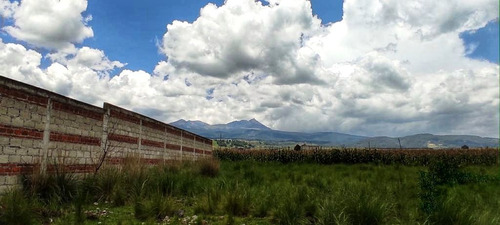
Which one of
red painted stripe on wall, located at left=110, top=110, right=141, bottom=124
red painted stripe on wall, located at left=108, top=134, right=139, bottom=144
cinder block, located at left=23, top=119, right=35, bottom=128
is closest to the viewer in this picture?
cinder block, located at left=23, top=119, right=35, bottom=128

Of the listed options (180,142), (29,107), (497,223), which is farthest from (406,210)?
(180,142)

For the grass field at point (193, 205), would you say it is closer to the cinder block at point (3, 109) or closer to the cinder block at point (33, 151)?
the cinder block at point (33, 151)

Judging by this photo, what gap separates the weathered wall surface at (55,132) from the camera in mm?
7988

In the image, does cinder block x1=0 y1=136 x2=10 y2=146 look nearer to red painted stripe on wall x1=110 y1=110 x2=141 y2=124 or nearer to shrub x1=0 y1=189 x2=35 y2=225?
shrub x1=0 y1=189 x2=35 y2=225

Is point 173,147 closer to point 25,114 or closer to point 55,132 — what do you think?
point 55,132

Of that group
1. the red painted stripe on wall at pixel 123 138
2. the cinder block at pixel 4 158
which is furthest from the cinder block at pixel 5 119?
the red painted stripe on wall at pixel 123 138

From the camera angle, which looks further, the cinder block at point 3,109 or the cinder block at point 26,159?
the cinder block at point 26,159

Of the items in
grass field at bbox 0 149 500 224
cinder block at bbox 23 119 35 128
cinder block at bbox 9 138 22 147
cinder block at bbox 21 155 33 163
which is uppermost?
cinder block at bbox 23 119 35 128

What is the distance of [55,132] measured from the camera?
958cm

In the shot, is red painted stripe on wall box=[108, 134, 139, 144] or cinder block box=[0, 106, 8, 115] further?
red painted stripe on wall box=[108, 134, 139, 144]

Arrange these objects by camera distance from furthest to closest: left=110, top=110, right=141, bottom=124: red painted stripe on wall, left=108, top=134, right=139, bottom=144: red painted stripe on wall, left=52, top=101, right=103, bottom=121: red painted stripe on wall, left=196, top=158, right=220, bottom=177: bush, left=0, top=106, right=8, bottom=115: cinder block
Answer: left=196, top=158, right=220, bottom=177: bush → left=110, top=110, right=141, bottom=124: red painted stripe on wall → left=108, top=134, right=139, bottom=144: red painted stripe on wall → left=52, top=101, right=103, bottom=121: red painted stripe on wall → left=0, top=106, right=8, bottom=115: cinder block

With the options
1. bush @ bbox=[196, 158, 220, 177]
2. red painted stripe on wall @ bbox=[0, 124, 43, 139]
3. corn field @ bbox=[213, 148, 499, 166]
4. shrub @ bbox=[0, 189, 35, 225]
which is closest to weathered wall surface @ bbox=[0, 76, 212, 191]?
red painted stripe on wall @ bbox=[0, 124, 43, 139]

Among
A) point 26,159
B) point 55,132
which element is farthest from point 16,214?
point 55,132

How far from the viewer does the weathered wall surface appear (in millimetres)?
7988
